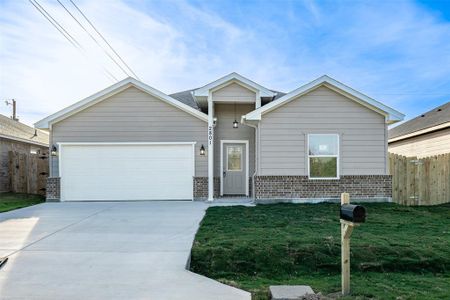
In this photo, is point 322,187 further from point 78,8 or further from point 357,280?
point 78,8

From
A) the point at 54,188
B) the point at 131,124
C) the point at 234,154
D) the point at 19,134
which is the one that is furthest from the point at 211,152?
the point at 19,134

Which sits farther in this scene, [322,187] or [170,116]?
[170,116]

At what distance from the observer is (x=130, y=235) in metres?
6.84

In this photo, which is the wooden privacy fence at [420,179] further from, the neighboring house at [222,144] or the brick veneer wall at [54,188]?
the brick veneer wall at [54,188]

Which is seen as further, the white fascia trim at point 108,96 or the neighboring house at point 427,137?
the neighboring house at point 427,137

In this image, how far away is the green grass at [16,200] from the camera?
1120 centimetres

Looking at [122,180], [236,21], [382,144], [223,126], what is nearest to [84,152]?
[122,180]

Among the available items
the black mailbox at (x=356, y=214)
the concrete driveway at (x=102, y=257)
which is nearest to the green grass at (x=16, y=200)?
the concrete driveway at (x=102, y=257)

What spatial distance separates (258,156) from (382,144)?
424cm

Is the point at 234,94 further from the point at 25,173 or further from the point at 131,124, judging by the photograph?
the point at 25,173

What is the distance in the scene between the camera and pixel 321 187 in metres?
11.5

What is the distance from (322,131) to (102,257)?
8.47 meters

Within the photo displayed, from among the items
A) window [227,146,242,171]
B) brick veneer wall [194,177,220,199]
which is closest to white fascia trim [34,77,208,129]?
window [227,146,242,171]

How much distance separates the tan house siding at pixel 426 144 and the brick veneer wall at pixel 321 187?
4.55m
